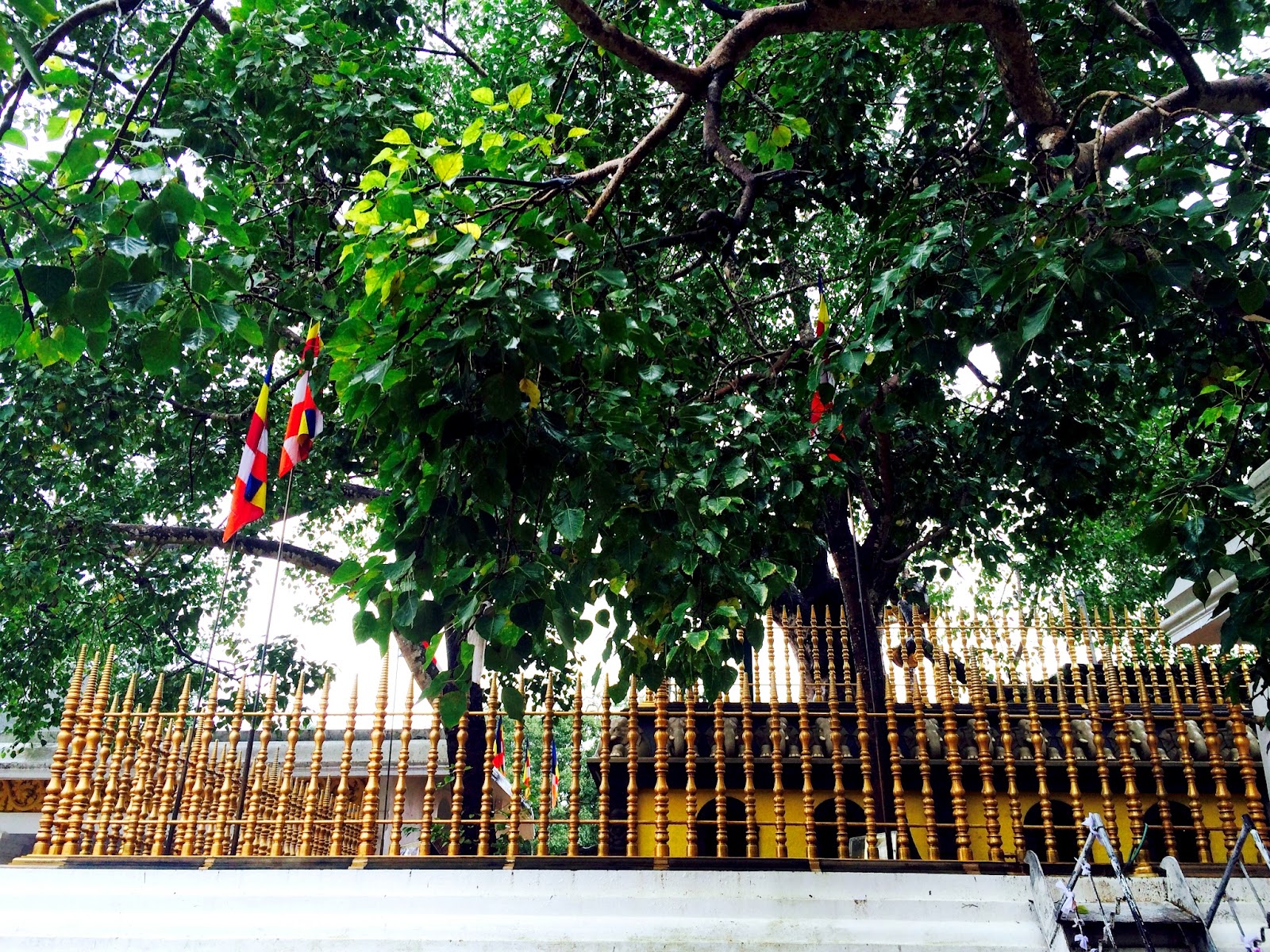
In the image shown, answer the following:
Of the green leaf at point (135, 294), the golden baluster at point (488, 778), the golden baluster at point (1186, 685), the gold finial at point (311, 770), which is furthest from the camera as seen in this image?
the golden baluster at point (1186, 685)

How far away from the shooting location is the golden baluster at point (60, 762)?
5031 millimetres

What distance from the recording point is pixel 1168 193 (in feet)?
12.2

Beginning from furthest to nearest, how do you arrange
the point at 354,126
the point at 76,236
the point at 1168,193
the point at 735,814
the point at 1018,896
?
the point at 735,814, the point at 354,126, the point at 1018,896, the point at 1168,193, the point at 76,236

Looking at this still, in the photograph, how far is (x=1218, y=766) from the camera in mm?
4602

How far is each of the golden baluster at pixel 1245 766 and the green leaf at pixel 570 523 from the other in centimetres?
335

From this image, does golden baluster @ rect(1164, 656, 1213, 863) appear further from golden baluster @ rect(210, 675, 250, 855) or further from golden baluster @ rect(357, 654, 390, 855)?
golden baluster @ rect(210, 675, 250, 855)

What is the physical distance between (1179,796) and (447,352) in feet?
24.3

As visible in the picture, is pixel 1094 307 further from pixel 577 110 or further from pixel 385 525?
pixel 577 110

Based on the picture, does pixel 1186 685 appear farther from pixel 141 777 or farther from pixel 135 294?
pixel 135 294

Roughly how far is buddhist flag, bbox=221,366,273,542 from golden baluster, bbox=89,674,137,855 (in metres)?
1.44

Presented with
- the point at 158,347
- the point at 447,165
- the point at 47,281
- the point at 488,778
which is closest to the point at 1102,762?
the point at 488,778

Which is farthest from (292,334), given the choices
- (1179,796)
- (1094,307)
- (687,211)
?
(1179,796)

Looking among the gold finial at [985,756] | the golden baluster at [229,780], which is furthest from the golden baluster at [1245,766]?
the golden baluster at [229,780]

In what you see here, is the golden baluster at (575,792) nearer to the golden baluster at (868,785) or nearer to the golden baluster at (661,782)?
the golden baluster at (661,782)
